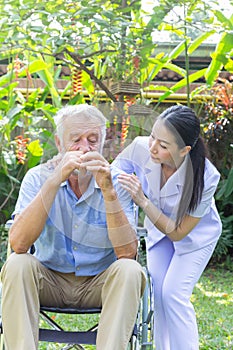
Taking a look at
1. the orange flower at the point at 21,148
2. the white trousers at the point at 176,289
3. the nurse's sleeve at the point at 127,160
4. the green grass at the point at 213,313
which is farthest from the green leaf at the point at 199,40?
the nurse's sleeve at the point at 127,160

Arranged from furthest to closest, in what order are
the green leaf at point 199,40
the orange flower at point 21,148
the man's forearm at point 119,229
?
the green leaf at point 199,40
the orange flower at point 21,148
the man's forearm at point 119,229

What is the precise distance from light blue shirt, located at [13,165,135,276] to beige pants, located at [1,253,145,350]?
3.0 inches

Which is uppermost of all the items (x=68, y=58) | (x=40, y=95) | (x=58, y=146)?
(x=58, y=146)

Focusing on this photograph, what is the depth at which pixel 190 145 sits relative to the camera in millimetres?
2986

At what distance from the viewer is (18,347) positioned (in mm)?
2633

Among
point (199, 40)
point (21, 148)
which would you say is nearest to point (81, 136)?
point (21, 148)

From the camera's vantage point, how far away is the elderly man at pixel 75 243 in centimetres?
266

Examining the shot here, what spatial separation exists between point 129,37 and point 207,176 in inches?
87.1

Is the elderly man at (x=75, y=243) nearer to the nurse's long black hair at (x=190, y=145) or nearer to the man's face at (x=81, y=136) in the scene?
the man's face at (x=81, y=136)

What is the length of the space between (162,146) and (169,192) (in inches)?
7.1

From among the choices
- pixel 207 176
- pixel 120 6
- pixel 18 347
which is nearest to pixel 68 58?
pixel 120 6

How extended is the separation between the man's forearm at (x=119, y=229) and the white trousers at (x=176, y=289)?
0.97 ft

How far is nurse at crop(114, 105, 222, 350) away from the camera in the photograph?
285 cm

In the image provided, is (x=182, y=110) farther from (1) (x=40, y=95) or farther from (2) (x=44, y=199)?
(1) (x=40, y=95)
